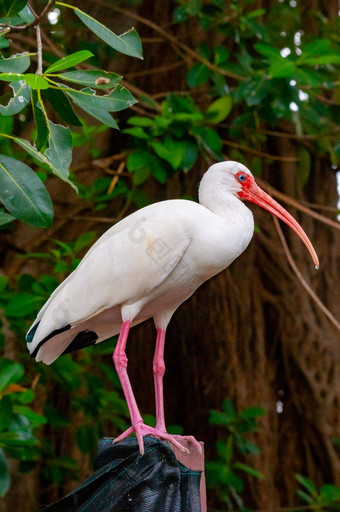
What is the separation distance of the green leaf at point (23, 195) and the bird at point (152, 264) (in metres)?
0.45

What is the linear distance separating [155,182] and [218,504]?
1.71 m

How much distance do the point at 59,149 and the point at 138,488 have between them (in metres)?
0.76

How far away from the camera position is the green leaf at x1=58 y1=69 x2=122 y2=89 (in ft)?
6.07

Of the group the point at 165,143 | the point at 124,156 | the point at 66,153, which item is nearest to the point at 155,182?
the point at 124,156

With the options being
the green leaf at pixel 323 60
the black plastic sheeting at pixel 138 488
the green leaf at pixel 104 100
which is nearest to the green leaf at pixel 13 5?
the green leaf at pixel 104 100

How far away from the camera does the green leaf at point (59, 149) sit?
1815 millimetres

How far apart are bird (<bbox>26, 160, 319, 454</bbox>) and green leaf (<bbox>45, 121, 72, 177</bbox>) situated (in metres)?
0.44

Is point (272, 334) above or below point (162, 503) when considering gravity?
above

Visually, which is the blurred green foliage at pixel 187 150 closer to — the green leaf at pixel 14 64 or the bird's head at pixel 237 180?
the bird's head at pixel 237 180

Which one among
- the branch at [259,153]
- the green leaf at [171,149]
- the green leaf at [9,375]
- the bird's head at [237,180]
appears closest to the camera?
the bird's head at [237,180]

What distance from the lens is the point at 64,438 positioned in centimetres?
437

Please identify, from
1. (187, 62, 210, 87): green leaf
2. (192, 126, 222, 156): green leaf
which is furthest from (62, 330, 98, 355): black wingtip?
(187, 62, 210, 87): green leaf

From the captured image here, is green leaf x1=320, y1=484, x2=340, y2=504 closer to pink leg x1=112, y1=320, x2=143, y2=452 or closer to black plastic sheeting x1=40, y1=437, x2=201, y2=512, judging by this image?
pink leg x1=112, y1=320, x2=143, y2=452

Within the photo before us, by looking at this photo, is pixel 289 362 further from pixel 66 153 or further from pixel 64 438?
pixel 66 153
